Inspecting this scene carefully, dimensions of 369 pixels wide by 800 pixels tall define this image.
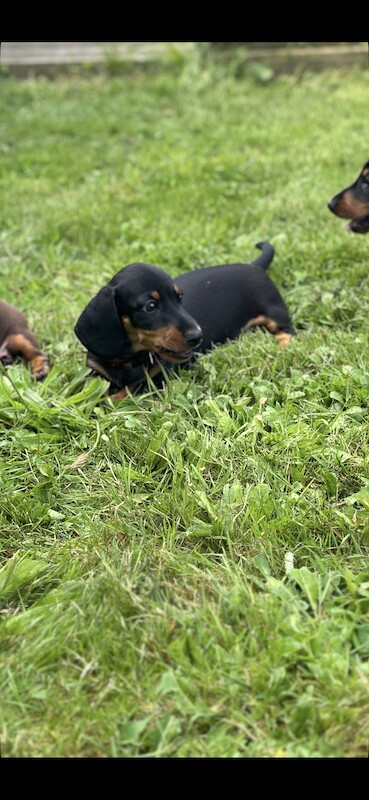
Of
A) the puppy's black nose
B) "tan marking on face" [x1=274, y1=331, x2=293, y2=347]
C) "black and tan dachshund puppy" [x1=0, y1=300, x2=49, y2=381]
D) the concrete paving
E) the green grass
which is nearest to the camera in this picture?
the green grass

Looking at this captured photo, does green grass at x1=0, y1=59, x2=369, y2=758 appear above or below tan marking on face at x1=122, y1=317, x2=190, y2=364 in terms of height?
below

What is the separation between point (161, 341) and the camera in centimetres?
317

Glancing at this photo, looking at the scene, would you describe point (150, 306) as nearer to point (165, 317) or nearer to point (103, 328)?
point (165, 317)

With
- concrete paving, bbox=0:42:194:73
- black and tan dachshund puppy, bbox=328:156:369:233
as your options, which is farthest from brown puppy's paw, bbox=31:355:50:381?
concrete paving, bbox=0:42:194:73

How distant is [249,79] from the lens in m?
8.83

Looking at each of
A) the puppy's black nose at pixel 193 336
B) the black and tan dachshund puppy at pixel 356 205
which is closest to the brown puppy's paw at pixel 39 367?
the puppy's black nose at pixel 193 336

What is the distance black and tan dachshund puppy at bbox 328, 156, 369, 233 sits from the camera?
4.23 m

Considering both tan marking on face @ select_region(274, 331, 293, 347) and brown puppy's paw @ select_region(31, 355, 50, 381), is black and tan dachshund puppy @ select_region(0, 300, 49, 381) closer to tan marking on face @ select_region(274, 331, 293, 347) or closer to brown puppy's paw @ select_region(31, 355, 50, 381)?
brown puppy's paw @ select_region(31, 355, 50, 381)

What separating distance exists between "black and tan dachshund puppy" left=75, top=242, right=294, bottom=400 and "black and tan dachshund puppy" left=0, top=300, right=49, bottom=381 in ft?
1.49

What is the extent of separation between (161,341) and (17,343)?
102cm

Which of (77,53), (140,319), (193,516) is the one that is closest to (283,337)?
(140,319)

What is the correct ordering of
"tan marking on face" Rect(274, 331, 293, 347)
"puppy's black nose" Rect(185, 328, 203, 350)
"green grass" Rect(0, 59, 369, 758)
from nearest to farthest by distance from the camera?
"green grass" Rect(0, 59, 369, 758), "puppy's black nose" Rect(185, 328, 203, 350), "tan marking on face" Rect(274, 331, 293, 347)

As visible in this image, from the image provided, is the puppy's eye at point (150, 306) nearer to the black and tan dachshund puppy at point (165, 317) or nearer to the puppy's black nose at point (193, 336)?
the black and tan dachshund puppy at point (165, 317)
